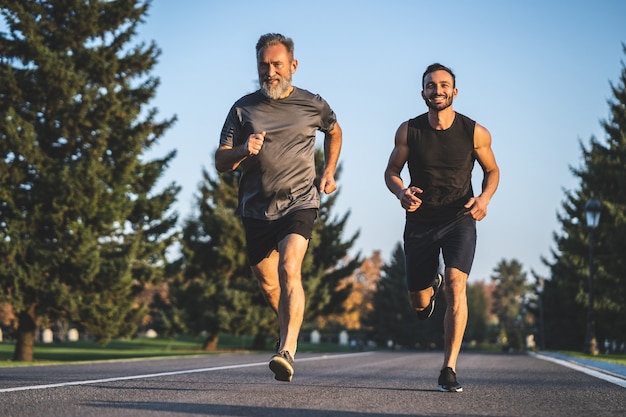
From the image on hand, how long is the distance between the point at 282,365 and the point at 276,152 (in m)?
→ 1.66

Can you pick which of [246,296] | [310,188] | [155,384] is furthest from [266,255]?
[246,296]

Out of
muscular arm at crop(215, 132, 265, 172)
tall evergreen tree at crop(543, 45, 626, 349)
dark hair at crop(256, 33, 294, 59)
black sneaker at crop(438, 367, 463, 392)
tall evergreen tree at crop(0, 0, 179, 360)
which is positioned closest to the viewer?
muscular arm at crop(215, 132, 265, 172)

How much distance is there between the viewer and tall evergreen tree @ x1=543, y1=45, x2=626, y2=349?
1353 inches

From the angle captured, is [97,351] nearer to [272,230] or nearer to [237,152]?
[272,230]

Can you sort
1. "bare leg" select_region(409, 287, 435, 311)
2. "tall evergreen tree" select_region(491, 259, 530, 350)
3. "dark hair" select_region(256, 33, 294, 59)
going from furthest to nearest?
"tall evergreen tree" select_region(491, 259, 530, 350)
"bare leg" select_region(409, 287, 435, 311)
"dark hair" select_region(256, 33, 294, 59)

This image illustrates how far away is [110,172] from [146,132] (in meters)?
1.75

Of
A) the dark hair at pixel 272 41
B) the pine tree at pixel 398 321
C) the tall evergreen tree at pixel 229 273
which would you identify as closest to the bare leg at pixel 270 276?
the dark hair at pixel 272 41

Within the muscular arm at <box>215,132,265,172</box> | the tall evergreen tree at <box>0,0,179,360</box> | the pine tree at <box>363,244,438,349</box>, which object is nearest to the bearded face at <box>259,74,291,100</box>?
the muscular arm at <box>215,132,265,172</box>

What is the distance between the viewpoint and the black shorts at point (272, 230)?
6.10 m

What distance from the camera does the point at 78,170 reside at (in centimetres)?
2122

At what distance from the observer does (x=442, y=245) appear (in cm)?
696

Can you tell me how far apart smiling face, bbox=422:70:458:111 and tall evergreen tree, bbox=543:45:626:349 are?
27.0 m

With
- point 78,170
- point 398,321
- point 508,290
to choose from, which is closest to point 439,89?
point 78,170

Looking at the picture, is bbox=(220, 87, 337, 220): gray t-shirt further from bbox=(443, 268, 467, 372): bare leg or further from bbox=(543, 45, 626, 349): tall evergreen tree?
bbox=(543, 45, 626, 349): tall evergreen tree
